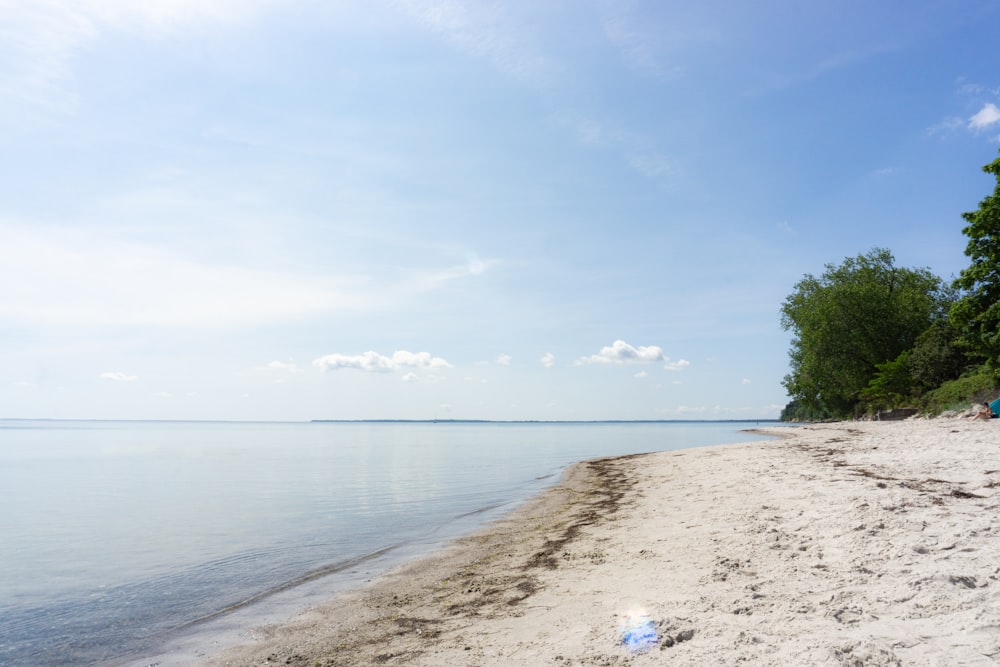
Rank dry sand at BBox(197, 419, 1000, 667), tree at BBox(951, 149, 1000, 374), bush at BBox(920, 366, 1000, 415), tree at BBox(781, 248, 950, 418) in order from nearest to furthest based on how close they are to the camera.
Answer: dry sand at BBox(197, 419, 1000, 667)
tree at BBox(951, 149, 1000, 374)
bush at BBox(920, 366, 1000, 415)
tree at BBox(781, 248, 950, 418)

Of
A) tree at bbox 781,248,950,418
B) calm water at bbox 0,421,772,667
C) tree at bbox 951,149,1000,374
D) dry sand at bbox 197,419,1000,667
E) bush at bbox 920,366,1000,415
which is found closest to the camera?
dry sand at bbox 197,419,1000,667

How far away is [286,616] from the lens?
912 centimetres

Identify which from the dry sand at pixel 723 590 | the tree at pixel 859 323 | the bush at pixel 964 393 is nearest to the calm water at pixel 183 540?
the dry sand at pixel 723 590

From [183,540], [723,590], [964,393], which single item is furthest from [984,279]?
[183,540]

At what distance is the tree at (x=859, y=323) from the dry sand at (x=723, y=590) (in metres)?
56.1

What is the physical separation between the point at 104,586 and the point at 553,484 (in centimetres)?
1832

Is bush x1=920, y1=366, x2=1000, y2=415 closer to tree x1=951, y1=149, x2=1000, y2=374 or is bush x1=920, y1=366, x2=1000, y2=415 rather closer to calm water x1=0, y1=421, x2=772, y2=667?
tree x1=951, y1=149, x2=1000, y2=374

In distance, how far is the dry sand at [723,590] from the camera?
5.27 metres

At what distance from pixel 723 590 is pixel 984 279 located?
34.3m

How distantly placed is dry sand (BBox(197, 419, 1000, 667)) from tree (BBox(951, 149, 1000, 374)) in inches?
881

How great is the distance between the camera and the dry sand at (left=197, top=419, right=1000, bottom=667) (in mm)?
5266

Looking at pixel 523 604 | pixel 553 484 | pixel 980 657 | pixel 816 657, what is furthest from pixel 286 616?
pixel 553 484

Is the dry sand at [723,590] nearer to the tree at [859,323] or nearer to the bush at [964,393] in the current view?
the bush at [964,393]

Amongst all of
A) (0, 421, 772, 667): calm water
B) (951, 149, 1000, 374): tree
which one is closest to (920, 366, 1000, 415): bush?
(951, 149, 1000, 374): tree
